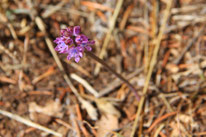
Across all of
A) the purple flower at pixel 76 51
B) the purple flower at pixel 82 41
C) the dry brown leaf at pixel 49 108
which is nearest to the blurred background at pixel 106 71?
the dry brown leaf at pixel 49 108

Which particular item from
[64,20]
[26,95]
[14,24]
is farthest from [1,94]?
[64,20]

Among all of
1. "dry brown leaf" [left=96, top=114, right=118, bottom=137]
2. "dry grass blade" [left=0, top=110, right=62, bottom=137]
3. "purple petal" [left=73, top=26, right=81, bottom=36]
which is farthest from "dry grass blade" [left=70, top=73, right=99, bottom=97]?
"purple petal" [left=73, top=26, right=81, bottom=36]

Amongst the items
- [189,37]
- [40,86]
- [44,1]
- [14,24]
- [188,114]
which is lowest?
[188,114]

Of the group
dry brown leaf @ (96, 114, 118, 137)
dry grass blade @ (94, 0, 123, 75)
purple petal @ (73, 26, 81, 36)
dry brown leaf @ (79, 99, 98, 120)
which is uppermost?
dry grass blade @ (94, 0, 123, 75)

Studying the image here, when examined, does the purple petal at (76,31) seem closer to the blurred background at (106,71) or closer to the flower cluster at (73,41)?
the flower cluster at (73,41)

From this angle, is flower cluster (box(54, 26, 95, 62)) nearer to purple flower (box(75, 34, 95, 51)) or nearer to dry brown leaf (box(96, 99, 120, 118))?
purple flower (box(75, 34, 95, 51))

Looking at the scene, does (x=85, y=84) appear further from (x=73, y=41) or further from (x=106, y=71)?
(x=73, y=41)

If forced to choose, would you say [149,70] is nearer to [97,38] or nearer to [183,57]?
[183,57]
